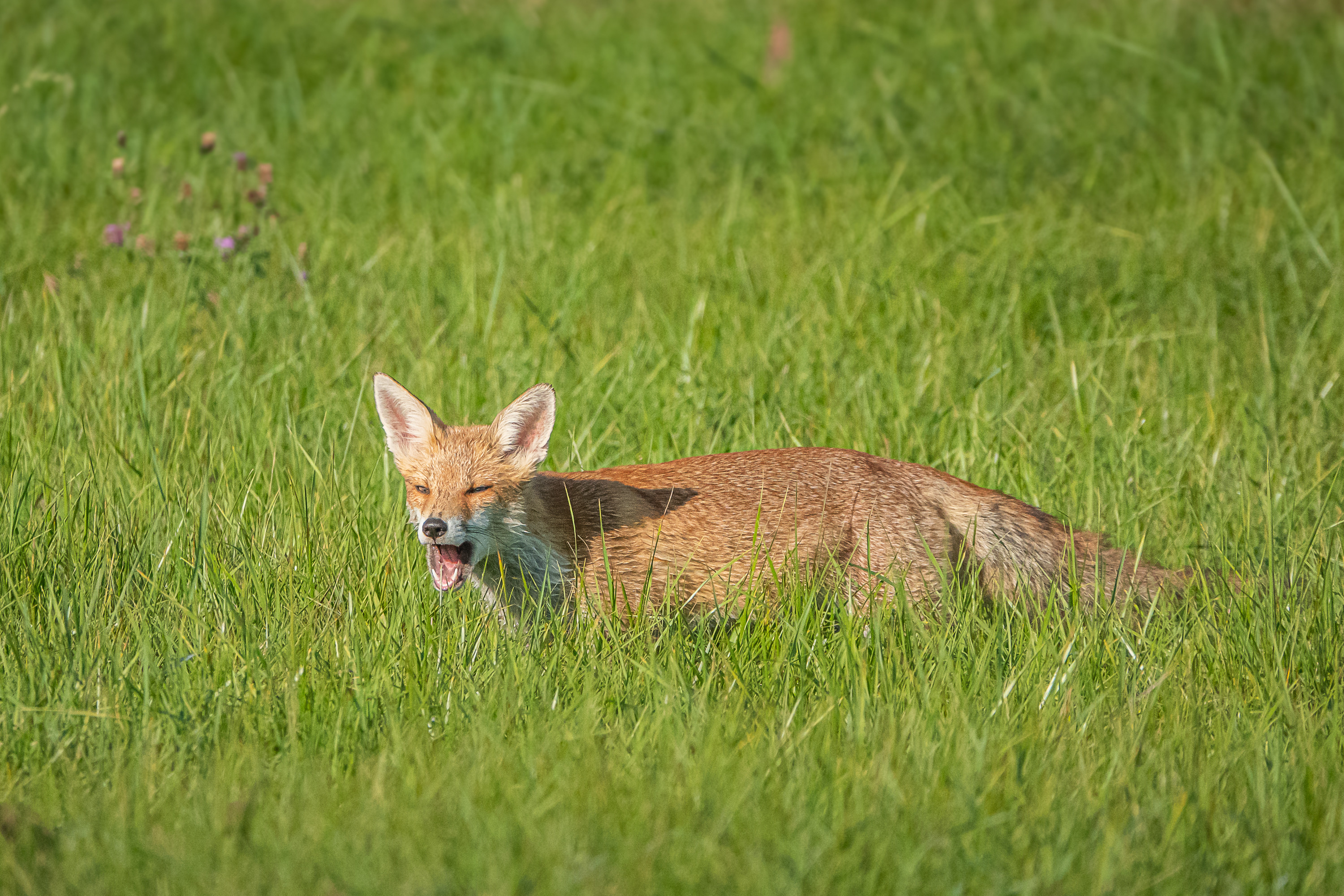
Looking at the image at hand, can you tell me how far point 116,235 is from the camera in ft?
22.5

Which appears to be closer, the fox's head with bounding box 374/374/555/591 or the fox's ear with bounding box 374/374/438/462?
the fox's head with bounding box 374/374/555/591

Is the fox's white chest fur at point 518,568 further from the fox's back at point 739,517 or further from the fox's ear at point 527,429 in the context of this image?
the fox's ear at point 527,429

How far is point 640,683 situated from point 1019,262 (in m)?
→ 4.48

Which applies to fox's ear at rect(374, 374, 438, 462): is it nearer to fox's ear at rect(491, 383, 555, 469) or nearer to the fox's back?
fox's ear at rect(491, 383, 555, 469)

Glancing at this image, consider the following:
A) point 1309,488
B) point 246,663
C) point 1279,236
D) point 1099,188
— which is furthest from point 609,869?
point 1099,188

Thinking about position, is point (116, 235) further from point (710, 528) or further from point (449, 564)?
point (710, 528)

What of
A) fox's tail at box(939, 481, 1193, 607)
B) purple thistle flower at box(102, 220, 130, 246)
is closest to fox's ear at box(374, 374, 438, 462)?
fox's tail at box(939, 481, 1193, 607)

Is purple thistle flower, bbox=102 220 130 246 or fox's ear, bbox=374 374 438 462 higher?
purple thistle flower, bbox=102 220 130 246

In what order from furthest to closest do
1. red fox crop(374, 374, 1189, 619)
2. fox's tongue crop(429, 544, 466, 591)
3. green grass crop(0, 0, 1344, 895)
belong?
red fox crop(374, 374, 1189, 619), fox's tongue crop(429, 544, 466, 591), green grass crop(0, 0, 1344, 895)

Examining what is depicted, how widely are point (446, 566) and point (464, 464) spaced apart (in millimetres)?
407

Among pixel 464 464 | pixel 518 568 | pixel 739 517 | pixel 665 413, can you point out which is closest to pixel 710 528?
pixel 739 517

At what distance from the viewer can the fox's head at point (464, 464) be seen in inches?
178

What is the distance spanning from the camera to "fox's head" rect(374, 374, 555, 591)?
4.52 m

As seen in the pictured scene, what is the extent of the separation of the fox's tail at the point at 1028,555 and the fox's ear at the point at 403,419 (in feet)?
6.55
